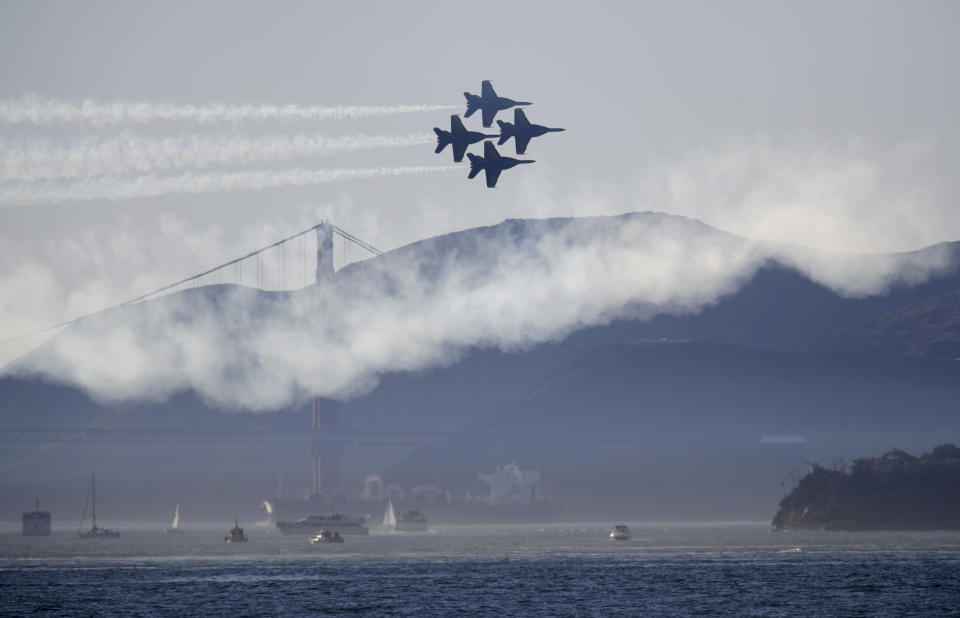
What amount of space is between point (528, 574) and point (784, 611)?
155 ft

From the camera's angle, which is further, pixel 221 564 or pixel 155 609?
pixel 221 564

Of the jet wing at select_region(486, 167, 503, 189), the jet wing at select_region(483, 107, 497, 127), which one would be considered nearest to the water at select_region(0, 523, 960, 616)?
the jet wing at select_region(486, 167, 503, 189)

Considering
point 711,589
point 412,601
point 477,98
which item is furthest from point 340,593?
point 477,98

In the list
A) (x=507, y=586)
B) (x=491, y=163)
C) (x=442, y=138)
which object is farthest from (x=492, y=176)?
(x=507, y=586)

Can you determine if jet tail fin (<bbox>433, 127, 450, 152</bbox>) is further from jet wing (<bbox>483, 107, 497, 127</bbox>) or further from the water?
the water

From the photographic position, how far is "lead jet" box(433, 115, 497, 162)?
137 meters

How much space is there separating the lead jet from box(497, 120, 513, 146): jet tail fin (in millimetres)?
1840

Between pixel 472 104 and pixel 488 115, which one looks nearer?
pixel 488 115

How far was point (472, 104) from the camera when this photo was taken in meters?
139

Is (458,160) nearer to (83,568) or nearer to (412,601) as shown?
(412,601)

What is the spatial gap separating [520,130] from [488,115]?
4.69 meters

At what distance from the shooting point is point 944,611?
395 ft

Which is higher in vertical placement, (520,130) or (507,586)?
(520,130)

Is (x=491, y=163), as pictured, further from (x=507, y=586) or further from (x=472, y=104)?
(x=507, y=586)
